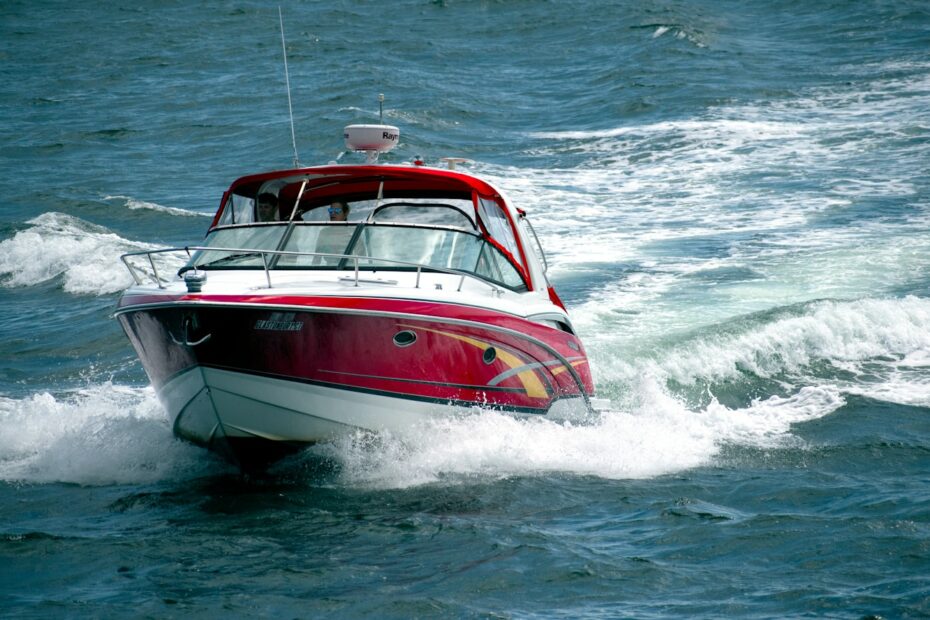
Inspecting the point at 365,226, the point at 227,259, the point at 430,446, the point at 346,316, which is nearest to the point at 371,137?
the point at 365,226

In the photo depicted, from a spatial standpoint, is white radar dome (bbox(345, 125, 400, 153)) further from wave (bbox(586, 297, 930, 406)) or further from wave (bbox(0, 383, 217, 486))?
wave (bbox(586, 297, 930, 406))

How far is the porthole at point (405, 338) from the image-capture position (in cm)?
722

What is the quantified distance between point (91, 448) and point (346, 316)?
9.15 ft

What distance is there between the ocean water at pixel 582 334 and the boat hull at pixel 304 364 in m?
0.30

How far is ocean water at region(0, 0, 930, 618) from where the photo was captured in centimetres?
607

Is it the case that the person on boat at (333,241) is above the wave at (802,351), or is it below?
above

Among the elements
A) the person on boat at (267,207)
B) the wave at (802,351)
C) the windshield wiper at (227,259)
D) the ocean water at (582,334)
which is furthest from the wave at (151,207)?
the windshield wiper at (227,259)

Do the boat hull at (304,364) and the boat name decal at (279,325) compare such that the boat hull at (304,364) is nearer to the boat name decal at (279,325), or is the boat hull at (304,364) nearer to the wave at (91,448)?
the boat name decal at (279,325)

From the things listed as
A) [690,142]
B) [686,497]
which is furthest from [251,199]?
[690,142]

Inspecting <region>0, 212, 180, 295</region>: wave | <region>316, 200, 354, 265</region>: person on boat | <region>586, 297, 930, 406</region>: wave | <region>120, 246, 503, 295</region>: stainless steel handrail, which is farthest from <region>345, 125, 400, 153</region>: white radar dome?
<region>0, 212, 180, 295</region>: wave

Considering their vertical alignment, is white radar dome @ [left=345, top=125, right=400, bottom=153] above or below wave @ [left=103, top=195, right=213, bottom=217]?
above

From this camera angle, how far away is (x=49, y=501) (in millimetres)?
7555

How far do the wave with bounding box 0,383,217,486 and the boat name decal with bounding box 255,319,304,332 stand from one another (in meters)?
1.70

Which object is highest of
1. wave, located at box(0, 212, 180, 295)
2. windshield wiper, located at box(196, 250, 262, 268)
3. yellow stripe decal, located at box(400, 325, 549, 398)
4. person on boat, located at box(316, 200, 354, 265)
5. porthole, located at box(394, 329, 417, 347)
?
person on boat, located at box(316, 200, 354, 265)
